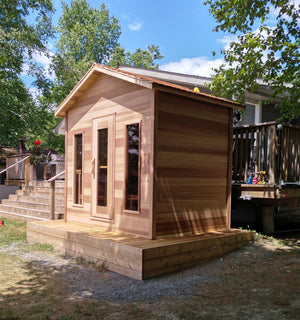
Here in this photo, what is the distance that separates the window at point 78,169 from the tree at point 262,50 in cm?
388

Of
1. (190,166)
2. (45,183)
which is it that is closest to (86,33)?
(45,183)

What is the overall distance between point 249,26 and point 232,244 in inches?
237

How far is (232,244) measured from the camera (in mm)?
5727

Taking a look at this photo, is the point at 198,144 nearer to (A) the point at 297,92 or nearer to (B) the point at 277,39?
(A) the point at 297,92

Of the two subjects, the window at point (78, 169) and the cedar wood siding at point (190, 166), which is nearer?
the cedar wood siding at point (190, 166)

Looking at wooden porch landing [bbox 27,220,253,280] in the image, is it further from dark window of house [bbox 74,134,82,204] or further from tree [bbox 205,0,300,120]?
tree [bbox 205,0,300,120]

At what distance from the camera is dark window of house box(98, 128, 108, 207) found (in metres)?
6.08

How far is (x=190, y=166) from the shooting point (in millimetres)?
5551

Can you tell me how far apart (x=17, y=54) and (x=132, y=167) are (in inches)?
518

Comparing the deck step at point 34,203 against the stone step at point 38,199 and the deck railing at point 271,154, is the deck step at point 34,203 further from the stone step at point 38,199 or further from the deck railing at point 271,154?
the deck railing at point 271,154

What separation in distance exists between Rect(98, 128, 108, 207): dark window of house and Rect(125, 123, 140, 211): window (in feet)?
2.15

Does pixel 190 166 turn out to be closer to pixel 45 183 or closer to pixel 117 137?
pixel 117 137

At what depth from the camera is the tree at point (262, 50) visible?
25.9ft

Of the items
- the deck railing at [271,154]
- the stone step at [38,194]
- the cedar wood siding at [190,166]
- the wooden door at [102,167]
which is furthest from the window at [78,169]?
the deck railing at [271,154]
